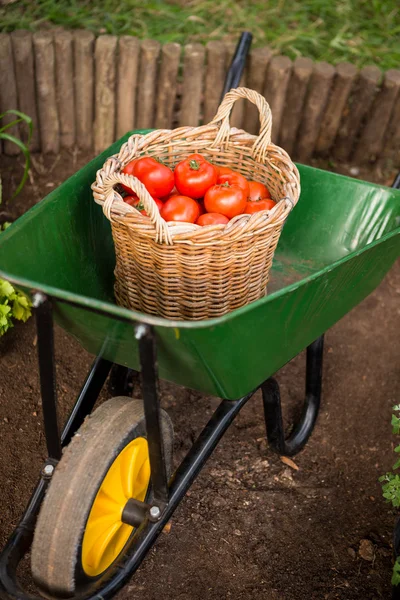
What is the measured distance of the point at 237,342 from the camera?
4.83ft

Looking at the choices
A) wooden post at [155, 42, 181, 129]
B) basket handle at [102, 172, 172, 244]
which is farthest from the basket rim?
wooden post at [155, 42, 181, 129]

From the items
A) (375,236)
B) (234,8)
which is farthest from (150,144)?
(234,8)

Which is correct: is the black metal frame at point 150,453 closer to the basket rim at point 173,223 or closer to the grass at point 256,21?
the basket rim at point 173,223

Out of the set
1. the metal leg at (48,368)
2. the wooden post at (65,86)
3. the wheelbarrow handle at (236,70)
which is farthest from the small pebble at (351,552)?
the wooden post at (65,86)

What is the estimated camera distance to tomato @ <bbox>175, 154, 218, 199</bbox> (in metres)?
1.82

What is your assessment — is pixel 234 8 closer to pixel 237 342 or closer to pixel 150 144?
pixel 150 144

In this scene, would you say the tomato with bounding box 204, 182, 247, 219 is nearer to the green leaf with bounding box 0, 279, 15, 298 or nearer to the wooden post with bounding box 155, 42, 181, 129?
the green leaf with bounding box 0, 279, 15, 298

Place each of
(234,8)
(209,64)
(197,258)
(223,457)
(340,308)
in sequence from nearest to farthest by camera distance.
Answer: (197,258)
(340,308)
(223,457)
(209,64)
(234,8)

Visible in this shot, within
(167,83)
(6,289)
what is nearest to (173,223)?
(6,289)

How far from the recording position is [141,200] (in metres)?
1.51

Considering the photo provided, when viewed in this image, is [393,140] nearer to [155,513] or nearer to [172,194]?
[172,194]

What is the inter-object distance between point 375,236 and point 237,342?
33.3 inches

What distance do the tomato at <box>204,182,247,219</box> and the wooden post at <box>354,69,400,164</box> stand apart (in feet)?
5.79

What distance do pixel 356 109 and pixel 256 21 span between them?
1147 millimetres
